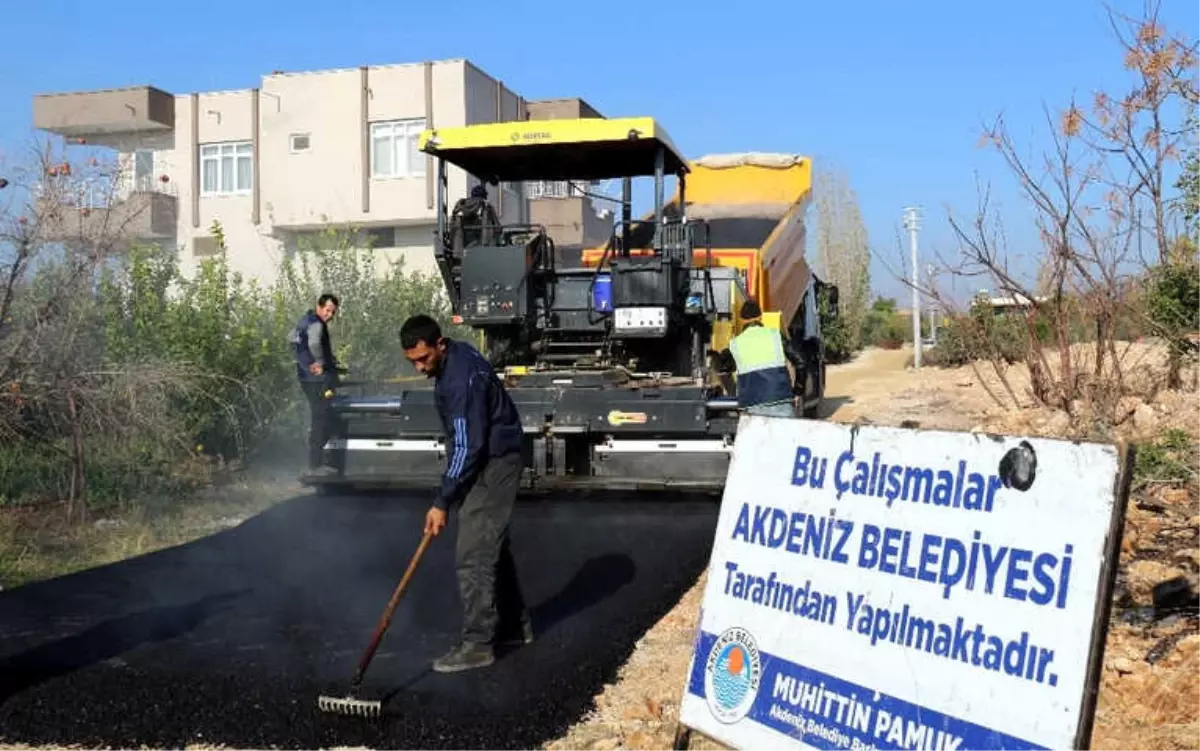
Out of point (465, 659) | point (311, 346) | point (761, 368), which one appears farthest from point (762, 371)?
point (311, 346)

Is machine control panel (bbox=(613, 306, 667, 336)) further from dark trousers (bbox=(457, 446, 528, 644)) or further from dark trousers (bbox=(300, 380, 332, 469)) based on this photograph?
dark trousers (bbox=(457, 446, 528, 644))

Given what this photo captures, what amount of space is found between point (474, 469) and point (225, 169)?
1207 inches

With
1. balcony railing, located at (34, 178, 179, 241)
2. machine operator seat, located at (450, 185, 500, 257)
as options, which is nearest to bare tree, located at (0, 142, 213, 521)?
balcony railing, located at (34, 178, 179, 241)

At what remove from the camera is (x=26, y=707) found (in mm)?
4465

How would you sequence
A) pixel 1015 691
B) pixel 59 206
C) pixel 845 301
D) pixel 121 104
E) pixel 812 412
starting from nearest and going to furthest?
1. pixel 1015 691
2. pixel 59 206
3. pixel 812 412
4. pixel 121 104
5. pixel 845 301

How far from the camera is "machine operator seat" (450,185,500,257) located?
352 inches

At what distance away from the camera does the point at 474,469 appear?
4.98 m

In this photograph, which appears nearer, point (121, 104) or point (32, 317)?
Answer: point (32, 317)

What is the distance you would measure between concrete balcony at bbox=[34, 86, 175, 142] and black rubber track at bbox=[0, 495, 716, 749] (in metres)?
27.7

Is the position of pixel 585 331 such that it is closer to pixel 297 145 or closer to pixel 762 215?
pixel 762 215

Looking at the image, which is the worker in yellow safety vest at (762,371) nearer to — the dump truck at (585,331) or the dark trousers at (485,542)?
the dump truck at (585,331)

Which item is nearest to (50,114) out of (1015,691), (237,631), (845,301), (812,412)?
(845,301)

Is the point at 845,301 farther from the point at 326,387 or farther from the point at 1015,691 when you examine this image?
the point at 1015,691

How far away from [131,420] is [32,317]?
103 cm
